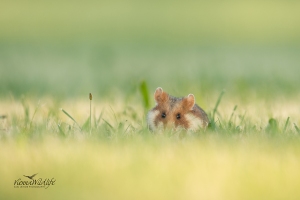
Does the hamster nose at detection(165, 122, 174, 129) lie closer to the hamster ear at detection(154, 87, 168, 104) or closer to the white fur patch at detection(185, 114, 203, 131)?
the white fur patch at detection(185, 114, 203, 131)

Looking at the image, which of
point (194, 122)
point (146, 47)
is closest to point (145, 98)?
point (194, 122)

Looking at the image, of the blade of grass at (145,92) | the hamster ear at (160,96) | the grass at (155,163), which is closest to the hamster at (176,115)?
the hamster ear at (160,96)

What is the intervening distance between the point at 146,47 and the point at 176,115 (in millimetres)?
8059

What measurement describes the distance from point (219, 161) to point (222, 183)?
0.28 meters

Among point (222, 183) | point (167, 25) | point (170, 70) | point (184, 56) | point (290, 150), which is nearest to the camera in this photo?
point (222, 183)

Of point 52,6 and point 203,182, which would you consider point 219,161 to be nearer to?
point 203,182

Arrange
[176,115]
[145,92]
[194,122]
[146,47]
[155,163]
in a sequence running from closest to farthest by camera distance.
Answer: [155,163]
[194,122]
[176,115]
[145,92]
[146,47]

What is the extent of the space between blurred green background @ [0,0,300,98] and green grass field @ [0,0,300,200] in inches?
1.1

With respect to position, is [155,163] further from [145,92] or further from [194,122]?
[145,92]

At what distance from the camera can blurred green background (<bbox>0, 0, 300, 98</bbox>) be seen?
25.7ft

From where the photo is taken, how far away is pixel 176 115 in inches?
192

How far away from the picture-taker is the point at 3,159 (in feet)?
11.4

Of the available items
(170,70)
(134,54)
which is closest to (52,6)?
(134,54)

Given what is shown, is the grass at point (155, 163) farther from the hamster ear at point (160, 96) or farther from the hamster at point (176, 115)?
the hamster ear at point (160, 96)
